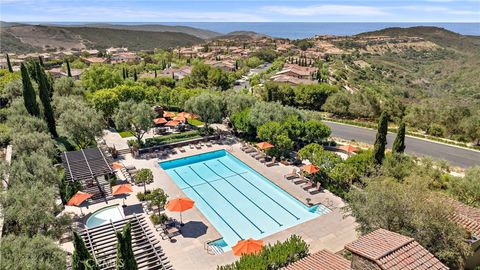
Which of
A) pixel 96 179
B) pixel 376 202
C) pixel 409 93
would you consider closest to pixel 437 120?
pixel 376 202

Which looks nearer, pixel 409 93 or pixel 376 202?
pixel 376 202

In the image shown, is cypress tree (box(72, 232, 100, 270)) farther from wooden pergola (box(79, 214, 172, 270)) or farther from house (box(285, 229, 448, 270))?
house (box(285, 229, 448, 270))

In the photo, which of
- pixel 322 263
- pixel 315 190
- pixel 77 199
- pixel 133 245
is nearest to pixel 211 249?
pixel 133 245

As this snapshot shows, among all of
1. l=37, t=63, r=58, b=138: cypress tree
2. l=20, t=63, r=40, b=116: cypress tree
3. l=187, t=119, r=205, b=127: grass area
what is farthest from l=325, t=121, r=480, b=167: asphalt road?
l=20, t=63, r=40, b=116: cypress tree

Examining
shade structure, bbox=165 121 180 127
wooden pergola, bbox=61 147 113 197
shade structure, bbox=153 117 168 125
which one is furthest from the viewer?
shade structure, bbox=153 117 168 125

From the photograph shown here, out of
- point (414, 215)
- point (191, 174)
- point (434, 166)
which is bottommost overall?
point (191, 174)

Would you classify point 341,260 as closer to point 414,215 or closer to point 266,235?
point 414,215

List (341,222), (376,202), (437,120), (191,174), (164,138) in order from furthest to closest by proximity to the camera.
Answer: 1. (437,120)
2. (164,138)
3. (191,174)
4. (341,222)
5. (376,202)

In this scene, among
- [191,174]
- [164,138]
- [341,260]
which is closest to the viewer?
[341,260]
